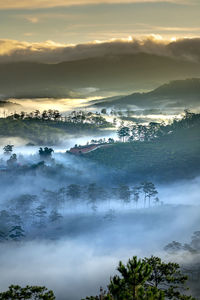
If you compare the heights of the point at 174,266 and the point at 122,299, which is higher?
the point at 174,266

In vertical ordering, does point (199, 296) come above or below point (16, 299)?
above

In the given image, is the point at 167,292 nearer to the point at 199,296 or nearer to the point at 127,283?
Answer: the point at 127,283

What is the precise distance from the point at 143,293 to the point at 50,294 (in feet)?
55.1

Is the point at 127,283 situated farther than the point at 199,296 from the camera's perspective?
No

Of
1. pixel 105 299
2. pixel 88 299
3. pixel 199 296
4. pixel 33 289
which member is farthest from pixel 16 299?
pixel 199 296

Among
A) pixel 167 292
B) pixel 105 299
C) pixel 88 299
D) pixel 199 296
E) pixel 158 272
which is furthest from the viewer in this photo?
pixel 199 296

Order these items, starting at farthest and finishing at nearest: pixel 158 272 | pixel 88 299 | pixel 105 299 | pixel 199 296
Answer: pixel 199 296 < pixel 158 272 < pixel 88 299 < pixel 105 299

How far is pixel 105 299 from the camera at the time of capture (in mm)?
81562

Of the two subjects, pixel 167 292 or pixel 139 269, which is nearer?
pixel 139 269

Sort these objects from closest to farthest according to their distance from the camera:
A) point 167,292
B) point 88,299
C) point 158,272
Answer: point 88,299
point 167,292
point 158,272

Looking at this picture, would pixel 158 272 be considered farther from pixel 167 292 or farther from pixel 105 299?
pixel 105 299

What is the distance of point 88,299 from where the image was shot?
88062mm

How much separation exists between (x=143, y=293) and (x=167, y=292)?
14884mm

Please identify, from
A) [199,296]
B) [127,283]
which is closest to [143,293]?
[127,283]
